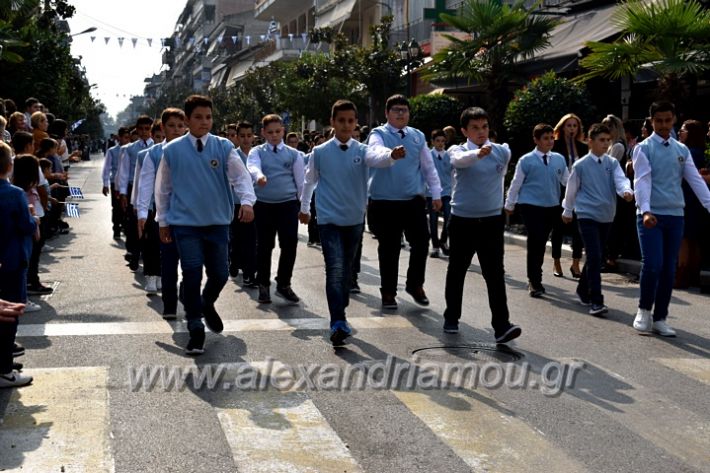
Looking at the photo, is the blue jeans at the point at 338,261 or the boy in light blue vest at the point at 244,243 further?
the boy in light blue vest at the point at 244,243

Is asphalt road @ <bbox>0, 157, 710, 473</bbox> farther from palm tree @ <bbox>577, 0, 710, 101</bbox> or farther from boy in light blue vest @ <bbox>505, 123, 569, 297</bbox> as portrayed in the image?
palm tree @ <bbox>577, 0, 710, 101</bbox>

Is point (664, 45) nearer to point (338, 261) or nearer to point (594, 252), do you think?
point (594, 252)

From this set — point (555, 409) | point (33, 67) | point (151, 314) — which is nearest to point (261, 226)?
point (151, 314)

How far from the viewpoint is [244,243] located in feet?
36.5

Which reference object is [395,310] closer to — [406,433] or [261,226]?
[261,226]

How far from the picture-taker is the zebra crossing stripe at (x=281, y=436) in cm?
475

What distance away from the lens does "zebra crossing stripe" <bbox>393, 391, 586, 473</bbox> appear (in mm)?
4816

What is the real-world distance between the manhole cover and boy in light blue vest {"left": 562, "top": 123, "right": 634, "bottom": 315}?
209cm

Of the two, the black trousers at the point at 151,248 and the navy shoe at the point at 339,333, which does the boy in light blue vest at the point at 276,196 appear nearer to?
the black trousers at the point at 151,248

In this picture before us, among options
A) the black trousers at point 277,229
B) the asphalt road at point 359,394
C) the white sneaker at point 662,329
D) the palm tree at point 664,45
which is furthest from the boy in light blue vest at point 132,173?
Result: the palm tree at point 664,45

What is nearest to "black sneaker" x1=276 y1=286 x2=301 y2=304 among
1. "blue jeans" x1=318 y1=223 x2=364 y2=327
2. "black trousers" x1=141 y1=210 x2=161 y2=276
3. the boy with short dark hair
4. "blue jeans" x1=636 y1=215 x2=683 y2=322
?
"black trousers" x1=141 y1=210 x2=161 y2=276

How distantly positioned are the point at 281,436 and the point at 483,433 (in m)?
1.06

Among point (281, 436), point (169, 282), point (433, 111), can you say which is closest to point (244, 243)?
point (169, 282)

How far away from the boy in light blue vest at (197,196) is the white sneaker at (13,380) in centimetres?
130
